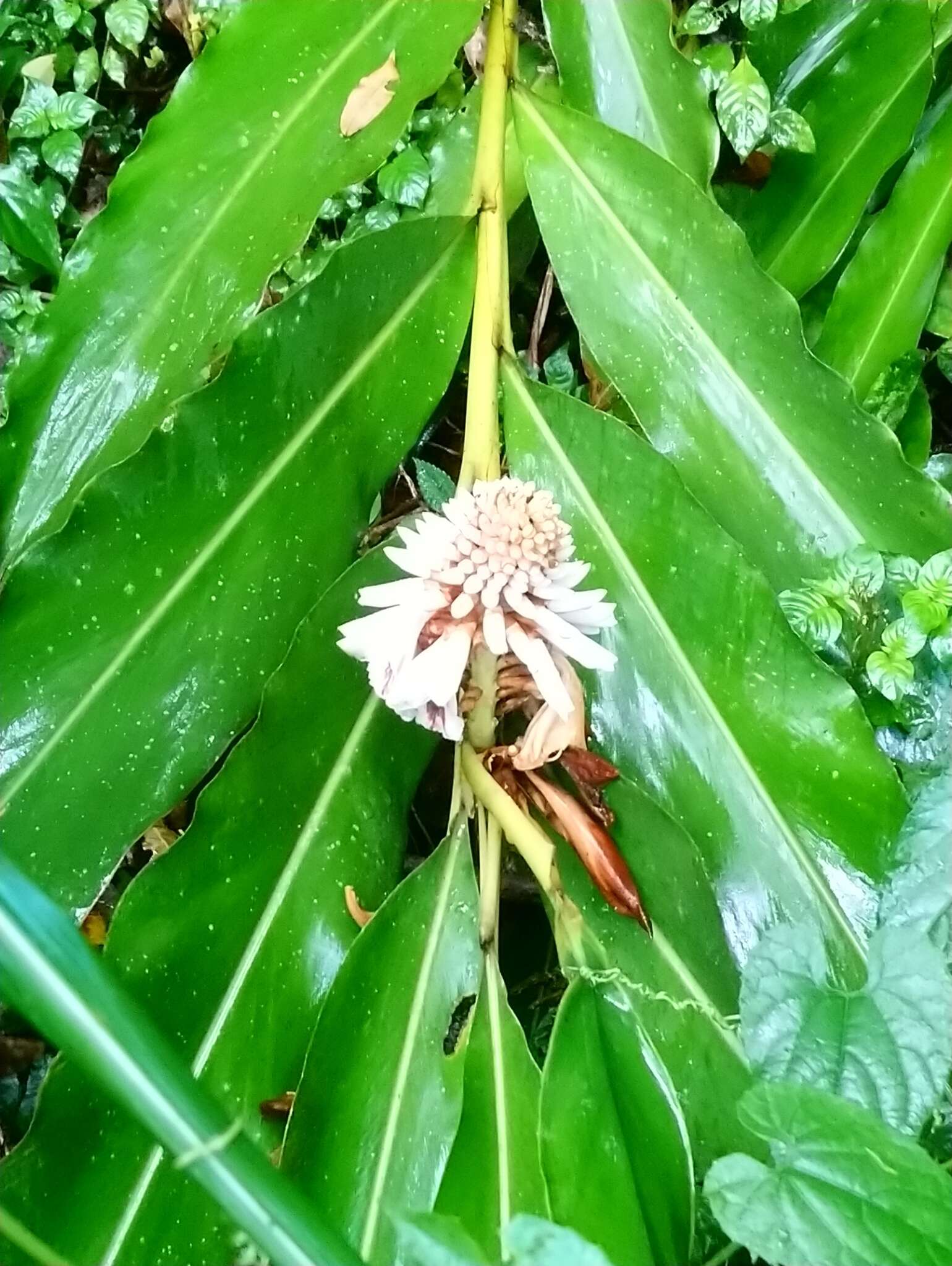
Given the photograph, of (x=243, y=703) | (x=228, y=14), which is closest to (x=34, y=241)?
(x=228, y=14)

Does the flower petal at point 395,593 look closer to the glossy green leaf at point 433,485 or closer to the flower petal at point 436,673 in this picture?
the flower petal at point 436,673

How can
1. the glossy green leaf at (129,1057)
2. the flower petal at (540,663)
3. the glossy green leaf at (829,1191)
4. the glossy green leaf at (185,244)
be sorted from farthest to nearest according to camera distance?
1. the glossy green leaf at (185,244)
2. the flower petal at (540,663)
3. the glossy green leaf at (829,1191)
4. the glossy green leaf at (129,1057)

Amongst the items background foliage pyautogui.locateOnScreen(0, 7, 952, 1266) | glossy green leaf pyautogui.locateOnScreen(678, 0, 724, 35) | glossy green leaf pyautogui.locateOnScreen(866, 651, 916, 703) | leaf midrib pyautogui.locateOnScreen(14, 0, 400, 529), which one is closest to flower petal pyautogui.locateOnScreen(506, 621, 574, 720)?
background foliage pyautogui.locateOnScreen(0, 7, 952, 1266)

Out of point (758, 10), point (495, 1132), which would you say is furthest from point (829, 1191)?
point (758, 10)

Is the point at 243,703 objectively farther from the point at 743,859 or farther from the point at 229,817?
the point at 743,859

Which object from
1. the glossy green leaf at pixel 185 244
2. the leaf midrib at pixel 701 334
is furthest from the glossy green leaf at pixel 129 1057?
the leaf midrib at pixel 701 334
